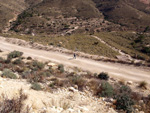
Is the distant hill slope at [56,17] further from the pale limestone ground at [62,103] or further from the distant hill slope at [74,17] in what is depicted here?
the pale limestone ground at [62,103]

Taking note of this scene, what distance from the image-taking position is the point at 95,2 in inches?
3962

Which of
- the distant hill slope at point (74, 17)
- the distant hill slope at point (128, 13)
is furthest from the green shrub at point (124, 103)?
the distant hill slope at point (128, 13)

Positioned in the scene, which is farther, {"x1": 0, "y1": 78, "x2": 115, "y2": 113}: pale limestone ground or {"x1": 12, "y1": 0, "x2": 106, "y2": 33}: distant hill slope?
{"x1": 12, "y1": 0, "x2": 106, "y2": 33}: distant hill slope

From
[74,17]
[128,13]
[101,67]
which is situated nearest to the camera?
[101,67]

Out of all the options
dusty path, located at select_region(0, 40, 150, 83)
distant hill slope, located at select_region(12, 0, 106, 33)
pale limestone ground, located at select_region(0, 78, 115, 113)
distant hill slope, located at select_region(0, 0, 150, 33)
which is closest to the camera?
pale limestone ground, located at select_region(0, 78, 115, 113)

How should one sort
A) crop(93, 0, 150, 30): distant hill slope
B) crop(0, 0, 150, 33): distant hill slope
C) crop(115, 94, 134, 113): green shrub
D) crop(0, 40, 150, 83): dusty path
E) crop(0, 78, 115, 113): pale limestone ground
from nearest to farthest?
crop(0, 78, 115, 113): pale limestone ground
crop(115, 94, 134, 113): green shrub
crop(0, 40, 150, 83): dusty path
crop(0, 0, 150, 33): distant hill slope
crop(93, 0, 150, 30): distant hill slope

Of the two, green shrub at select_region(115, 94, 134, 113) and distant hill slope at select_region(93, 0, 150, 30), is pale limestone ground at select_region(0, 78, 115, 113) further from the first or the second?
distant hill slope at select_region(93, 0, 150, 30)

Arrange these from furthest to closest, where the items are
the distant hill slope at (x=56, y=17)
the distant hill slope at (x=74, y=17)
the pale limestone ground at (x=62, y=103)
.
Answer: the distant hill slope at (x=74, y=17) < the distant hill slope at (x=56, y=17) < the pale limestone ground at (x=62, y=103)

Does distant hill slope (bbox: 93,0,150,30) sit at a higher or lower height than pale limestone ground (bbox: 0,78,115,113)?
higher

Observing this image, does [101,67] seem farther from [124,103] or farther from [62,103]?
[62,103]

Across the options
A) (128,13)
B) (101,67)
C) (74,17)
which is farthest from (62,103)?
(128,13)

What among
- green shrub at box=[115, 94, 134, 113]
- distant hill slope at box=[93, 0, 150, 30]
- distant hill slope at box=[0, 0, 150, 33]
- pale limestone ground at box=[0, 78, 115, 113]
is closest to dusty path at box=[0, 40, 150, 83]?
green shrub at box=[115, 94, 134, 113]

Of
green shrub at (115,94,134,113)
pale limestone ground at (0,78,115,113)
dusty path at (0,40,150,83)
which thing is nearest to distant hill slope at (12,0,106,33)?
dusty path at (0,40,150,83)

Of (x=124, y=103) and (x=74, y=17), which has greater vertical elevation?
(x=74, y=17)
